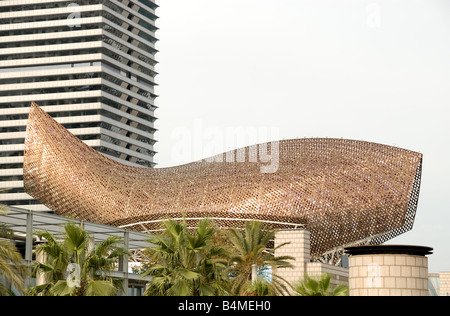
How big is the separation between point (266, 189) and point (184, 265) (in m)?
38.5

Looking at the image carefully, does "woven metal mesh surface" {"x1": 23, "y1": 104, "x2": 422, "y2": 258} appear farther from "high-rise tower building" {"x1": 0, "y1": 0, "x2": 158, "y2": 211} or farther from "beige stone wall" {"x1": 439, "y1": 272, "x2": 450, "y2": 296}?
"high-rise tower building" {"x1": 0, "y1": 0, "x2": 158, "y2": 211}

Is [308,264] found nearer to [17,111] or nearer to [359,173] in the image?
[359,173]

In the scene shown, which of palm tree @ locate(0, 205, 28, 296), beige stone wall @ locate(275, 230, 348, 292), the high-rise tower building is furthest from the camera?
the high-rise tower building

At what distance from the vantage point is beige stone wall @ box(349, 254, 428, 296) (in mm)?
21750

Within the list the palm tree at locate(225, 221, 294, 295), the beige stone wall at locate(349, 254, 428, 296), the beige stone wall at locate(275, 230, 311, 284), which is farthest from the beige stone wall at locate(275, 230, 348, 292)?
the beige stone wall at locate(349, 254, 428, 296)

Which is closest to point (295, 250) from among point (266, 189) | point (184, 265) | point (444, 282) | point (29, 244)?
point (184, 265)

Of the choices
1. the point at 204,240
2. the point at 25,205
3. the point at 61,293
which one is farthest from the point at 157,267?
the point at 25,205

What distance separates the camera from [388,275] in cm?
2181

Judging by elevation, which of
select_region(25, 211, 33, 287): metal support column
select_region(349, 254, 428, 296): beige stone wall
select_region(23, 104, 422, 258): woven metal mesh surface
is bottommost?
select_region(349, 254, 428, 296): beige stone wall

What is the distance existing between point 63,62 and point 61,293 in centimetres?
11617

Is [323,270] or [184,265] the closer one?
[184,265]

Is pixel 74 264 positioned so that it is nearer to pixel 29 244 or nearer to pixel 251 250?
pixel 29 244

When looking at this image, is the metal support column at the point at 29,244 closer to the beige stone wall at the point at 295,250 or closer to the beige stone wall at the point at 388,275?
the beige stone wall at the point at 295,250

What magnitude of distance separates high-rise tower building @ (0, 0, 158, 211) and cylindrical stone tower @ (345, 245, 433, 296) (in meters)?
110
